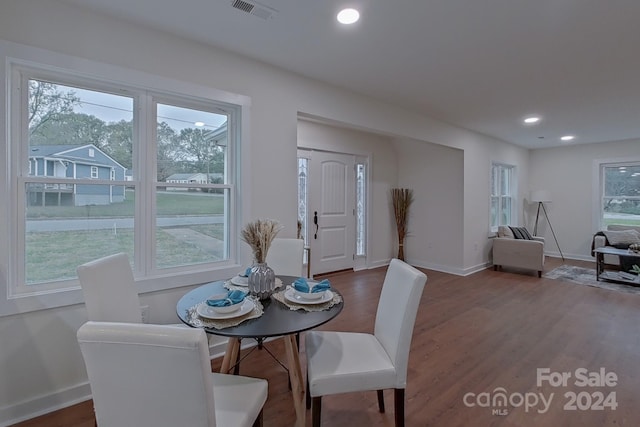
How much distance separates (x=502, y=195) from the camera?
6.61m

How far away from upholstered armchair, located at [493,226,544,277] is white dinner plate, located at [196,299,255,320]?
5228 millimetres

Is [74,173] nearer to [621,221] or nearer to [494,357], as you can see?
[494,357]

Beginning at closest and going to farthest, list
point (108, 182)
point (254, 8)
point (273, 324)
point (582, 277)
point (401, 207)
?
1. point (273, 324)
2. point (254, 8)
3. point (108, 182)
4. point (582, 277)
5. point (401, 207)

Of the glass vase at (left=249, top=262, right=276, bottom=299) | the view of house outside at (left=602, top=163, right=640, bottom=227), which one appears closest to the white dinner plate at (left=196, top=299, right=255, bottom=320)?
the glass vase at (left=249, top=262, right=276, bottom=299)

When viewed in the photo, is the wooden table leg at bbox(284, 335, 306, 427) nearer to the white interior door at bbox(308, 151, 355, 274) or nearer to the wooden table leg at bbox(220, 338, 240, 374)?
the wooden table leg at bbox(220, 338, 240, 374)

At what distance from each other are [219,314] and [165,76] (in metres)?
1.81

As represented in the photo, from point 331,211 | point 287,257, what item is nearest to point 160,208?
point 287,257

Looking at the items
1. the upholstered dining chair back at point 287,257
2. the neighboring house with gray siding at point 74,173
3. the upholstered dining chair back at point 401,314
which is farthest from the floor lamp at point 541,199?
the neighboring house with gray siding at point 74,173

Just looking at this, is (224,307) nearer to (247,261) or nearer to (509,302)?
(247,261)

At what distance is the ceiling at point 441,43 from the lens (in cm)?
196

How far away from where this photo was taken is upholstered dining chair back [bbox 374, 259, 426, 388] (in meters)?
1.52

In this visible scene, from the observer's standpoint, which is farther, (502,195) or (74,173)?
(502,195)

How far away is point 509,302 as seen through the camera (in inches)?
153

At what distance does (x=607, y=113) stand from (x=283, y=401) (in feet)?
17.6
